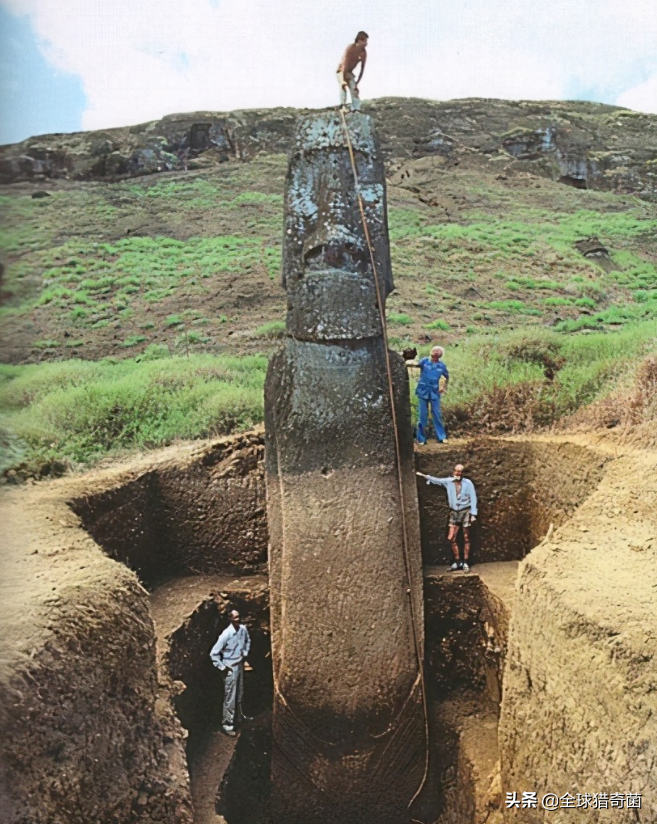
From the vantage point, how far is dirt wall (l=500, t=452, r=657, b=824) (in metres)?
2.86

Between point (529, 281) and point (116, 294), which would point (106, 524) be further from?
point (529, 281)

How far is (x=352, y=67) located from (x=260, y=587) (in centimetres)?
417

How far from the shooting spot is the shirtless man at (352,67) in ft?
15.8

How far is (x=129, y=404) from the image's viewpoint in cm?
732

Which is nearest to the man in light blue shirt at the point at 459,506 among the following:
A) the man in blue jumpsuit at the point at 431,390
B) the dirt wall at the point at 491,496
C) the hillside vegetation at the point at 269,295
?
the dirt wall at the point at 491,496

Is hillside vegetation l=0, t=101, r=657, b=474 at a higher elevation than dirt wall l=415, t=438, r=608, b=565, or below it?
higher

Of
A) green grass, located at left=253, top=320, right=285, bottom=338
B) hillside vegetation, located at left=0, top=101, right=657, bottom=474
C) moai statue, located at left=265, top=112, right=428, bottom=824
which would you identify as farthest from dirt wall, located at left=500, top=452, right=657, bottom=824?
green grass, located at left=253, top=320, right=285, bottom=338

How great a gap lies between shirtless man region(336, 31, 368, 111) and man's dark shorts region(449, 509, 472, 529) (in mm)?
3331

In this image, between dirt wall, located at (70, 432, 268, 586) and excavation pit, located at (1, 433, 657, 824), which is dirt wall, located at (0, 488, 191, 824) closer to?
excavation pit, located at (1, 433, 657, 824)

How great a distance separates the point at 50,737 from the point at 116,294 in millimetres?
6880

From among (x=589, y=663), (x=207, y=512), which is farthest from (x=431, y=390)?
(x=589, y=663)

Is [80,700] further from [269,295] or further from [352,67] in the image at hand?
[269,295]

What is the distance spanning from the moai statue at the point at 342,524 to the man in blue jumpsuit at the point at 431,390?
1.54 metres

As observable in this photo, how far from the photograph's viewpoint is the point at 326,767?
4805 millimetres
